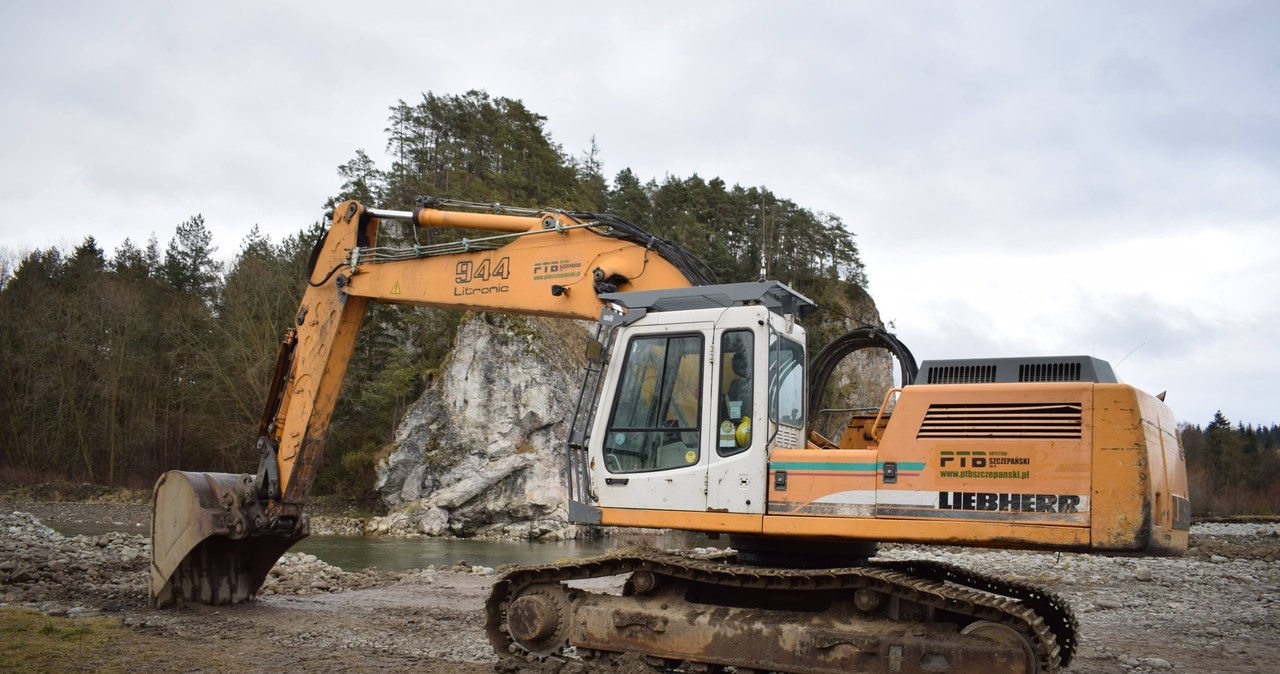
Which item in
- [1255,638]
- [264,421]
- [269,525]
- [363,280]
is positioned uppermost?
[363,280]

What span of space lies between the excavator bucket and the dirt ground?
0.27m

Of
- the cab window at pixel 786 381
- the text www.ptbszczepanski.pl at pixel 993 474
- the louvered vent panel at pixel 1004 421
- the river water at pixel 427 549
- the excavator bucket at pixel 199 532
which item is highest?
the cab window at pixel 786 381

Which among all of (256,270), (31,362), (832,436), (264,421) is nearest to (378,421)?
(256,270)

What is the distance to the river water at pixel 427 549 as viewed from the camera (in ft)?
65.5

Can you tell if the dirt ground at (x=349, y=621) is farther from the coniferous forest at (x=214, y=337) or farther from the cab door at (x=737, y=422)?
the coniferous forest at (x=214, y=337)

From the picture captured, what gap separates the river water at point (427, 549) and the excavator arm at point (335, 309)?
816cm

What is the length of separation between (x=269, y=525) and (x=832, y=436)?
5.78 meters

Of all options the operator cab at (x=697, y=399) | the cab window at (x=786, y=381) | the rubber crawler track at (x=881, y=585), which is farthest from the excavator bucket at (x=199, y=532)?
the cab window at (x=786, y=381)

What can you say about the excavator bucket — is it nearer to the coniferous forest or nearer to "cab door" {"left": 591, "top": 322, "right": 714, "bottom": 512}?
"cab door" {"left": 591, "top": 322, "right": 714, "bottom": 512}

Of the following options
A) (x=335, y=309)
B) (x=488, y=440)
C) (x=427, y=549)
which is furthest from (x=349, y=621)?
(x=488, y=440)

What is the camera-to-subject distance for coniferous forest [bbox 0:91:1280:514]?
40.1 meters

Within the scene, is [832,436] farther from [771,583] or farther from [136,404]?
[136,404]

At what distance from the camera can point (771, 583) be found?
6.34 meters

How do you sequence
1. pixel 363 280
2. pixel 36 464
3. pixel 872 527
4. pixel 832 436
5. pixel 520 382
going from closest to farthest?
pixel 872 527 < pixel 832 436 < pixel 363 280 < pixel 520 382 < pixel 36 464
